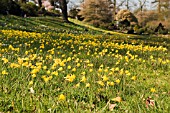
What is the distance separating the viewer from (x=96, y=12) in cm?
5541

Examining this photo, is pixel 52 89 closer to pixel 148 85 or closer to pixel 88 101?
pixel 88 101

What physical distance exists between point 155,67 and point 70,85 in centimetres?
298

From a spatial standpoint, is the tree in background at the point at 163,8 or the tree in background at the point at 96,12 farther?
the tree in background at the point at 163,8

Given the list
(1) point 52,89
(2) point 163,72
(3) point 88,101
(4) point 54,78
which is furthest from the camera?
(2) point 163,72

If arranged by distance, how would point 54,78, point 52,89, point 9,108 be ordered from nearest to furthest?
1. point 9,108
2. point 52,89
3. point 54,78

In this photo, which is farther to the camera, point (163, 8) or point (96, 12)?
point (163, 8)

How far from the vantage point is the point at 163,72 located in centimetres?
586

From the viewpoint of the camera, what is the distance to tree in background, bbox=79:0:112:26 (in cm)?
5344

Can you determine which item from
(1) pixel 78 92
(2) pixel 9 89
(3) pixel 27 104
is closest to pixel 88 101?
(1) pixel 78 92

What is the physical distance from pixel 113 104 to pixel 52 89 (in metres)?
1.00

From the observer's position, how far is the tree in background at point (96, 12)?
2104 inches

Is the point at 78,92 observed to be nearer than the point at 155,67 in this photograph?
Yes

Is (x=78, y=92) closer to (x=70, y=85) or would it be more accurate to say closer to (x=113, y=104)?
(x=70, y=85)

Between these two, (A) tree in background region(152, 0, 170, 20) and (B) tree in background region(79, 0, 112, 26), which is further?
(A) tree in background region(152, 0, 170, 20)
